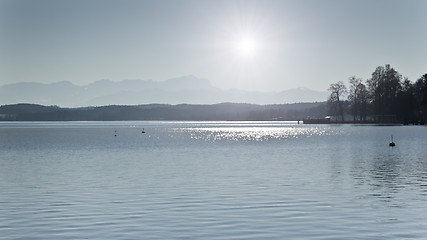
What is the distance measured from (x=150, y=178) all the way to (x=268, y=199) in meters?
13.1

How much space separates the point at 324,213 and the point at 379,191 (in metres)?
9.40

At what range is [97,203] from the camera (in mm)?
28000

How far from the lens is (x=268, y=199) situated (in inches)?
1142

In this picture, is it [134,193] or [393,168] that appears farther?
[393,168]

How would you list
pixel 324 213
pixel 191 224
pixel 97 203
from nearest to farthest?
1. pixel 191 224
2. pixel 324 213
3. pixel 97 203

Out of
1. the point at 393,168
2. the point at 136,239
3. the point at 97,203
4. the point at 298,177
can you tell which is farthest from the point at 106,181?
the point at 393,168

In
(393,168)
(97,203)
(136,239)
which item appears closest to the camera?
(136,239)

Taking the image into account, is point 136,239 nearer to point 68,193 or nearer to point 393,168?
point 68,193

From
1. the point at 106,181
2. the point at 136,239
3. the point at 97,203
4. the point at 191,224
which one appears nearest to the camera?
the point at 136,239

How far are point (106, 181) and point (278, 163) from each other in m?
19.8

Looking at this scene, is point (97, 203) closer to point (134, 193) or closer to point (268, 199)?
point (134, 193)

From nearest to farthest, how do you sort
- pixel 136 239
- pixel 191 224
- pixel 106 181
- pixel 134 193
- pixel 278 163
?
1. pixel 136 239
2. pixel 191 224
3. pixel 134 193
4. pixel 106 181
5. pixel 278 163

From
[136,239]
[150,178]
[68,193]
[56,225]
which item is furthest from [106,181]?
[136,239]

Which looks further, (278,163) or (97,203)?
(278,163)
